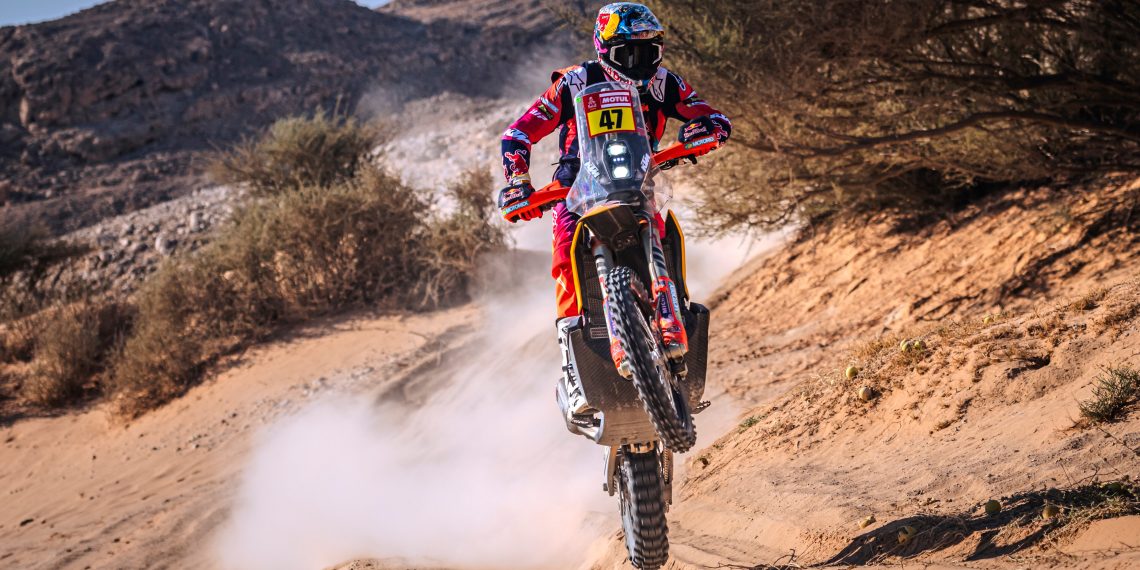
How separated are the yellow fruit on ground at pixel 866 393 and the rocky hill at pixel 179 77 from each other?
94.7ft

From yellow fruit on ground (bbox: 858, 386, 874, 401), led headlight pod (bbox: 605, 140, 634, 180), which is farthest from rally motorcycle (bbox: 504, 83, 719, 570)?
yellow fruit on ground (bbox: 858, 386, 874, 401)

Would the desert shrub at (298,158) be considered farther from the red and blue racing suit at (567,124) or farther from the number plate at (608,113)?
the number plate at (608,113)

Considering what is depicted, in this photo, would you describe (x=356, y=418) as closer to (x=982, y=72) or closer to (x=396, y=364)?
(x=396, y=364)

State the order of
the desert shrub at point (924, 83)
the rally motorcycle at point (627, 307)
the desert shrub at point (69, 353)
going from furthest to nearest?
the desert shrub at point (69, 353) < the desert shrub at point (924, 83) < the rally motorcycle at point (627, 307)

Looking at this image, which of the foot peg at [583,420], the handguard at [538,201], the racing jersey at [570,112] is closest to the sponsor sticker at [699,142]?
the racing jersey at [570,112]

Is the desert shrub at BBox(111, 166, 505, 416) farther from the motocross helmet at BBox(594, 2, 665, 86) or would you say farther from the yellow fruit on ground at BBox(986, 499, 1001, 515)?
the yellow fruit on ground at BBox(986, 499, 1001, 515)

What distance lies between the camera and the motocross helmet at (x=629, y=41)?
4.25 meters

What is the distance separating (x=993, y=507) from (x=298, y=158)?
50.5 feet

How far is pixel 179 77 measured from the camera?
37188 mm

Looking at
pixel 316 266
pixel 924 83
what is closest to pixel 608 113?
pixel 924 83

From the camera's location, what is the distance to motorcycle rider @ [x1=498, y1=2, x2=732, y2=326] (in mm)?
4277

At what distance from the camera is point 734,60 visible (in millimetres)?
8188

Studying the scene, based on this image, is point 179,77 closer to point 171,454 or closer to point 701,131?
point 171,454

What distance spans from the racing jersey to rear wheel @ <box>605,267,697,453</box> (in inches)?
32.4
